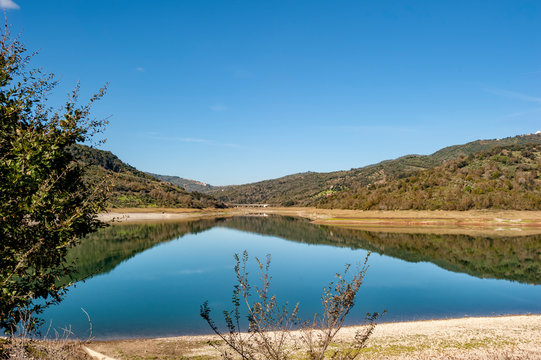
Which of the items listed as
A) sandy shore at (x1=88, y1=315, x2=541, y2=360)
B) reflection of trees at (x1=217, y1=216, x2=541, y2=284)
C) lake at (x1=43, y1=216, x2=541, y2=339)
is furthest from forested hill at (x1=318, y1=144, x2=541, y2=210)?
sandy shore at (x1=88, y1=315, x2=541, y2=360)

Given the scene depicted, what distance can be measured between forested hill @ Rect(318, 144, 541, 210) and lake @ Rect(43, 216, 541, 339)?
28761mm

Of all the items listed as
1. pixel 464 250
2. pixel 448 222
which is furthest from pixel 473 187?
pixel 464 250

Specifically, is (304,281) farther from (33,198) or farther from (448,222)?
(448,222)

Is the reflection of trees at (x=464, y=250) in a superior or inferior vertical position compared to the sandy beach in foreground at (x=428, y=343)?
inferior

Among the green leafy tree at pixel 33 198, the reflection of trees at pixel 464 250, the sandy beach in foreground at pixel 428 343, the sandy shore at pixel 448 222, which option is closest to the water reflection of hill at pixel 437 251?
the reflection of trees at pixel 464 250

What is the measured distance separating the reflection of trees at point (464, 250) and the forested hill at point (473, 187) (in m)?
27.2

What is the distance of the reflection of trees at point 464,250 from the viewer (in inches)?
1467

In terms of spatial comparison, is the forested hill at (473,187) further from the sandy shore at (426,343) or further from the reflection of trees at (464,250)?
the sandy shore at (426,343)

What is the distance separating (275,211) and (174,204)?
175 feet

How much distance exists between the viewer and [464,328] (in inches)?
667

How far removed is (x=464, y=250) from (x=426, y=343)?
40.9 meters

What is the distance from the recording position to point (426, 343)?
1443 centimetres

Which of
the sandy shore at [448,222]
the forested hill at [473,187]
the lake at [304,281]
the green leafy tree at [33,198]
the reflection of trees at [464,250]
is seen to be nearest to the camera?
the green leafy tree at [33,198]

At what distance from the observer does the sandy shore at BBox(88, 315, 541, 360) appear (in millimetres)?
13164
